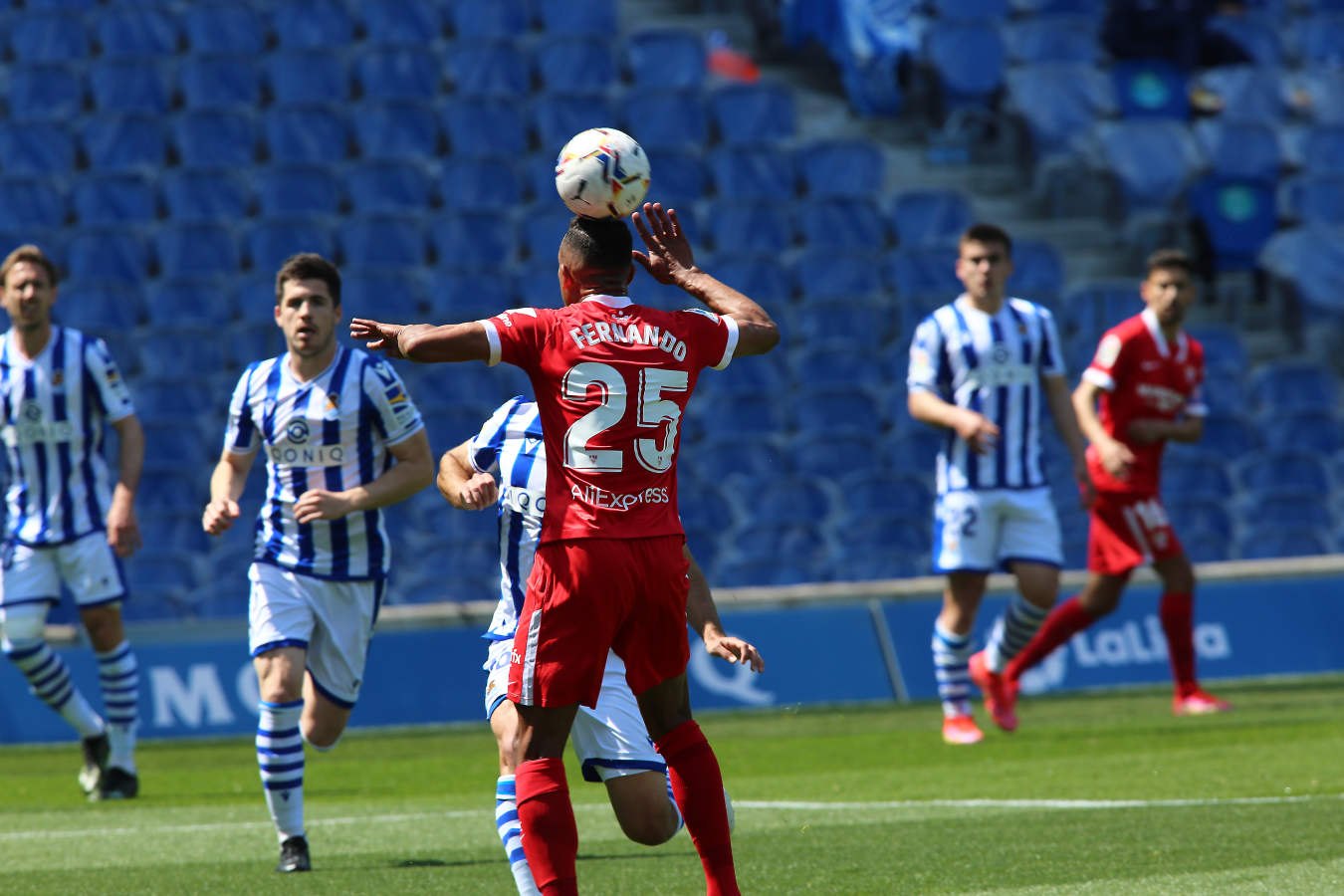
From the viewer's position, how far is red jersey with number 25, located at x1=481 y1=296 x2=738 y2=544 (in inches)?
162

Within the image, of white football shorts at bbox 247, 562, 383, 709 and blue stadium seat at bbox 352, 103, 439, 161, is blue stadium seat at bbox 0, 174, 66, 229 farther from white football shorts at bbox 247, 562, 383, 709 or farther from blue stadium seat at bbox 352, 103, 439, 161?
white football shorts at bbox 247, 562, 383, 709

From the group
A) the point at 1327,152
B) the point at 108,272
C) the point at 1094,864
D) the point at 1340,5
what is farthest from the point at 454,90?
the point at 1094,864

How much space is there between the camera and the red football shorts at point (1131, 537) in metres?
10.0

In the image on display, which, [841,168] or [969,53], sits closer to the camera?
[841,168]

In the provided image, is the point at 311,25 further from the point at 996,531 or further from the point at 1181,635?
the point at 1181,635

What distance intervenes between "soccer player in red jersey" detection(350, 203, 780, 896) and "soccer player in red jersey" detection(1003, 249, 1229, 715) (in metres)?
6.04

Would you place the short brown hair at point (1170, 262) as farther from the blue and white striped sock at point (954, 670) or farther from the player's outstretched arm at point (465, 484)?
the player's outstretched arm at point (465, 484)

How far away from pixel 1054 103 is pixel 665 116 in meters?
3.88

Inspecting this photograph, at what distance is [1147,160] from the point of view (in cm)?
1698

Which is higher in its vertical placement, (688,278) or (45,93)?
(45,93)

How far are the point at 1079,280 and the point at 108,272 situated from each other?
889 cm

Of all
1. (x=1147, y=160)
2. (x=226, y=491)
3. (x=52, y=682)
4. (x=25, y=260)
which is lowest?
(x=52, y=682)

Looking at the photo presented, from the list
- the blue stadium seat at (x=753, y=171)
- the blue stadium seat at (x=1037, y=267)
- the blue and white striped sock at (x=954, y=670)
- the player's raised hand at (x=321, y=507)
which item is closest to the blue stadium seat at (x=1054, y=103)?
the blue stadium seat at (x=1037, y=267)

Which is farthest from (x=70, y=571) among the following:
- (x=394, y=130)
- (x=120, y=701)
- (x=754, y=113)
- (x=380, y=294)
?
(x=754, y=113)
